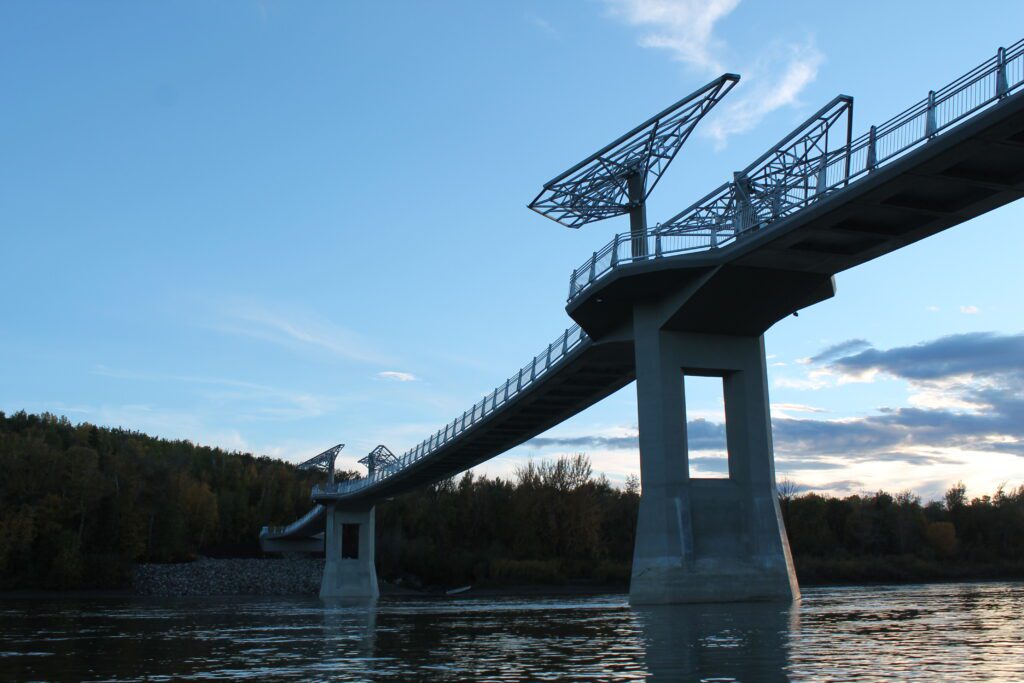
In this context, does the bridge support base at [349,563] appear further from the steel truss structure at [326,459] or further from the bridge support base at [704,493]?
the bridge support base at [704,493]

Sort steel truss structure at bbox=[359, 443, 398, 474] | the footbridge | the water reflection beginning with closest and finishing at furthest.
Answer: the water reflection → the footbridge → steel truss structure at bbox=[359, 443, 398, 474]

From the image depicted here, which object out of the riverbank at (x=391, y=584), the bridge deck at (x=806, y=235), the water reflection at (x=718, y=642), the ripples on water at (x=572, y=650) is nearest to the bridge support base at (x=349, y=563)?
the riverbank at (x=391, y=584)

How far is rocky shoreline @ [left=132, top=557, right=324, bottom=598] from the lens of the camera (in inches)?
3179

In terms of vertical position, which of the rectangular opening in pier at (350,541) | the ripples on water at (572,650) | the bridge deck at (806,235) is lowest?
the ripples on water at (572,650)

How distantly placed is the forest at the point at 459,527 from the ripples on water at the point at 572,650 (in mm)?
59245

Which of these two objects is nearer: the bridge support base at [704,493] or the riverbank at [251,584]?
the bridge support base at [704,493]

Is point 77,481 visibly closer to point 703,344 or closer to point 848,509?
point 703,344

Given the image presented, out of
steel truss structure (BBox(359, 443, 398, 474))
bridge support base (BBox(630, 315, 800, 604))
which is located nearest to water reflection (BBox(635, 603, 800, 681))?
bridge support base (BBox(630, 315, 800, 604))

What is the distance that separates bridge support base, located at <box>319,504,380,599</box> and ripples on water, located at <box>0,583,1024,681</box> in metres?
52.4

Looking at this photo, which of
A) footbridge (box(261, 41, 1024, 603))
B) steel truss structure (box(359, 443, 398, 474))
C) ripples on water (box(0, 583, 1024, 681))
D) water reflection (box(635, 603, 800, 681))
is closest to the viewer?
water reflection (box(635, 603, 800, 681))

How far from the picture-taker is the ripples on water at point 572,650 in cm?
1183

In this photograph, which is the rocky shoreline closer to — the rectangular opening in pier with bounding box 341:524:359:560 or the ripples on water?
the rectangular opening in pier with bounding box 341:524:359:560

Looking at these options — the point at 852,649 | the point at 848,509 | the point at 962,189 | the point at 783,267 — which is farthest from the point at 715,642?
the point at 848,509

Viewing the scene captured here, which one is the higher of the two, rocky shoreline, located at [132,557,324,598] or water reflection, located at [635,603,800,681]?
water reflection, located at [635,603,800,681]
